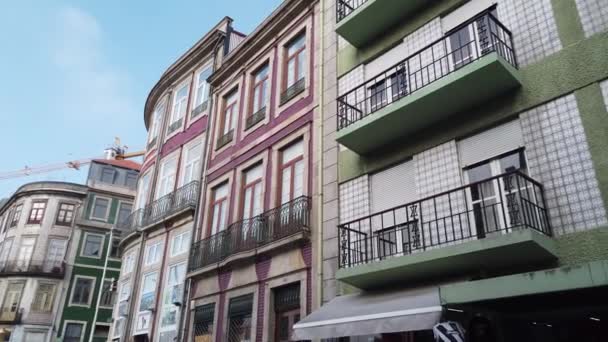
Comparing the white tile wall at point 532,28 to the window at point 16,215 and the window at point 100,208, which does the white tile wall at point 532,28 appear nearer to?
the window at point 100,208

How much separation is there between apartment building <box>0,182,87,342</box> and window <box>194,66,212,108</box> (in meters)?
24.0

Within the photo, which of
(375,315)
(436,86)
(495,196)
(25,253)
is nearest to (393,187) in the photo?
(436,86)

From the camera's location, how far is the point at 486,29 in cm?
918

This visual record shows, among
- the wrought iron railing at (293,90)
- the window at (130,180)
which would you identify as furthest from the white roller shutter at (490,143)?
the window at (130,180)

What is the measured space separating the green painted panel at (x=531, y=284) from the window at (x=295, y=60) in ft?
28.5

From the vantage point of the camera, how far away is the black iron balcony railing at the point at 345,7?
12.5 meters

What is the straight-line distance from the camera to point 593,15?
7988 mm

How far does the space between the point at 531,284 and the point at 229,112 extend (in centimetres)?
1278

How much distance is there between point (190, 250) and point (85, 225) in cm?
2713

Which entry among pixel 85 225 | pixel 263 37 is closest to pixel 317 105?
pixel 263 37

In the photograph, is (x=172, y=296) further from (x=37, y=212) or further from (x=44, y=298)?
(x=37, y=212)

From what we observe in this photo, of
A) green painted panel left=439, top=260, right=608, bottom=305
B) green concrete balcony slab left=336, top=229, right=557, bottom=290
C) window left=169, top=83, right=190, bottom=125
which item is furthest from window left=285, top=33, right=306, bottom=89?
green painted panel left=439, top=260, right=608, bottom=305

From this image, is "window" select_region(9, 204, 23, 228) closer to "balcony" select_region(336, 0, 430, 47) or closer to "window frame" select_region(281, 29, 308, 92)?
"window frame" select_region(281, 29, 308, 92)

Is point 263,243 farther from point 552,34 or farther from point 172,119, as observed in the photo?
point 172,119
